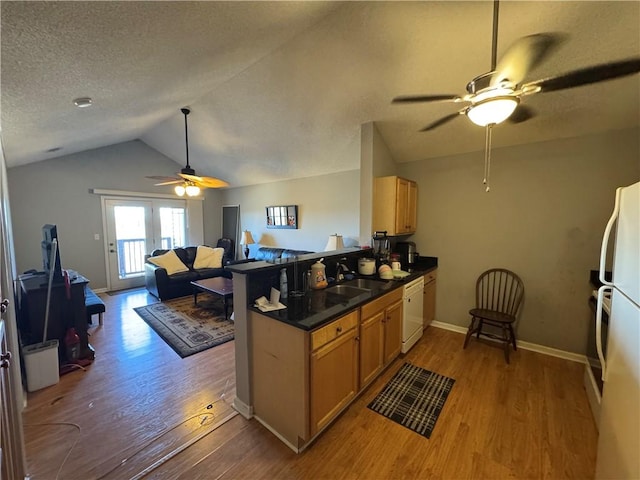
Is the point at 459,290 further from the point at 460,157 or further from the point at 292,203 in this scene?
the point at 292,203

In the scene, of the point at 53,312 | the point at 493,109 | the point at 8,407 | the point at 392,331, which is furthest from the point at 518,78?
the point at 53,312

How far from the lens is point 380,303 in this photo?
234cm

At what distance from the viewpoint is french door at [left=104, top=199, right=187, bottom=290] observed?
5613mm

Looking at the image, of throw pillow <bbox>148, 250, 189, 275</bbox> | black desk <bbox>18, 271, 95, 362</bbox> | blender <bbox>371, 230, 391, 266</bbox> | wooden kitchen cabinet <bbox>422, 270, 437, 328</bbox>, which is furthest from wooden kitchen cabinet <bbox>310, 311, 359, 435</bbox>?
throw pillow <bbox>148, 250, 189, 275</bbox>

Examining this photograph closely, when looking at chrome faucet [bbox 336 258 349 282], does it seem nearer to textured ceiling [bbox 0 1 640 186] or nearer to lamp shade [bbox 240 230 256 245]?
textured ceiling [bbox 0 1 640 186]

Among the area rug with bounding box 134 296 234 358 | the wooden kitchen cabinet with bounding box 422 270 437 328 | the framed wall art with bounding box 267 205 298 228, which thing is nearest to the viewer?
the area rug with bounding box 134 296 234 358

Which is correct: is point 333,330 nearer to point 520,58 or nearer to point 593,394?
point 520,58

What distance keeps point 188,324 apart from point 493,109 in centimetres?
410

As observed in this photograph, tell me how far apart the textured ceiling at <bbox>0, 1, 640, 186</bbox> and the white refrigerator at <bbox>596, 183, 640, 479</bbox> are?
3.34 feet

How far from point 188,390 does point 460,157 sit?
4.04 m

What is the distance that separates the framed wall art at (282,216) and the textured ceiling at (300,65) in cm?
209

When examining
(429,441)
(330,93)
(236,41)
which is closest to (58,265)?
(236,41)

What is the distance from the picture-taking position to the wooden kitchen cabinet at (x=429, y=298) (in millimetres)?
3375

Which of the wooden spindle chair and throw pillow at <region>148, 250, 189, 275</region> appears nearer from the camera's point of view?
the wooden spindle chair
